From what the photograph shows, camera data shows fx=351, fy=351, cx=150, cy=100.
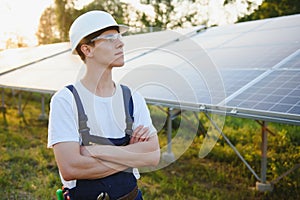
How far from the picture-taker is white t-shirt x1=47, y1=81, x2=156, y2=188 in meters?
1.58

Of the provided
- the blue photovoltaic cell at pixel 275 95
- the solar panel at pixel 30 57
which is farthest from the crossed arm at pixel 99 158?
the solar panel at pixel 30 57

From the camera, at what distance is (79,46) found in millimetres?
1731

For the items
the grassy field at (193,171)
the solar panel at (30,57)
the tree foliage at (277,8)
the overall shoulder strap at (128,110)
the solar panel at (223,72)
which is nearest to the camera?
the overall shoulder strap at (128,110)

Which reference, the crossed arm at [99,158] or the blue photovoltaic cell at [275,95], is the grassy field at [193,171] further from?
the crossed arm at [99,158]

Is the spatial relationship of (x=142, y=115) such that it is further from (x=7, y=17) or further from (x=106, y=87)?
(x=7, y=17)

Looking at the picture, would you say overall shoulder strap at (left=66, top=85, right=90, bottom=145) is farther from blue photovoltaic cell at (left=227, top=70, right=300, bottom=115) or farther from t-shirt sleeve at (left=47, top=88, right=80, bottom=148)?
blue photovoltaic cell at (left=227, top=70, right=300, bottom=115)

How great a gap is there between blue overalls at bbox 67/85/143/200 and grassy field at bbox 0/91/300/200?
139 cm

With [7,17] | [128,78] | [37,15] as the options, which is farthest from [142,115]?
[37,15]

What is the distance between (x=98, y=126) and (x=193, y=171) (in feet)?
12.5

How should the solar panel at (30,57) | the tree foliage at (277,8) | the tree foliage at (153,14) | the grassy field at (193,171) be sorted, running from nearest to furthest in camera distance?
the grassy field at (193,171) → the solar panel at (30,57) → the tree foliage at (277,8) → the tree foliage at (153,14)

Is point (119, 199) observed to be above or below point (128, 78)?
below

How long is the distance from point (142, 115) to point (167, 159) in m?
3.35

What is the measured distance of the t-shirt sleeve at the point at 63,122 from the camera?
1.58 metres

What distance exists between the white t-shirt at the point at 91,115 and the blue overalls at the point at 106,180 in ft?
0.07
